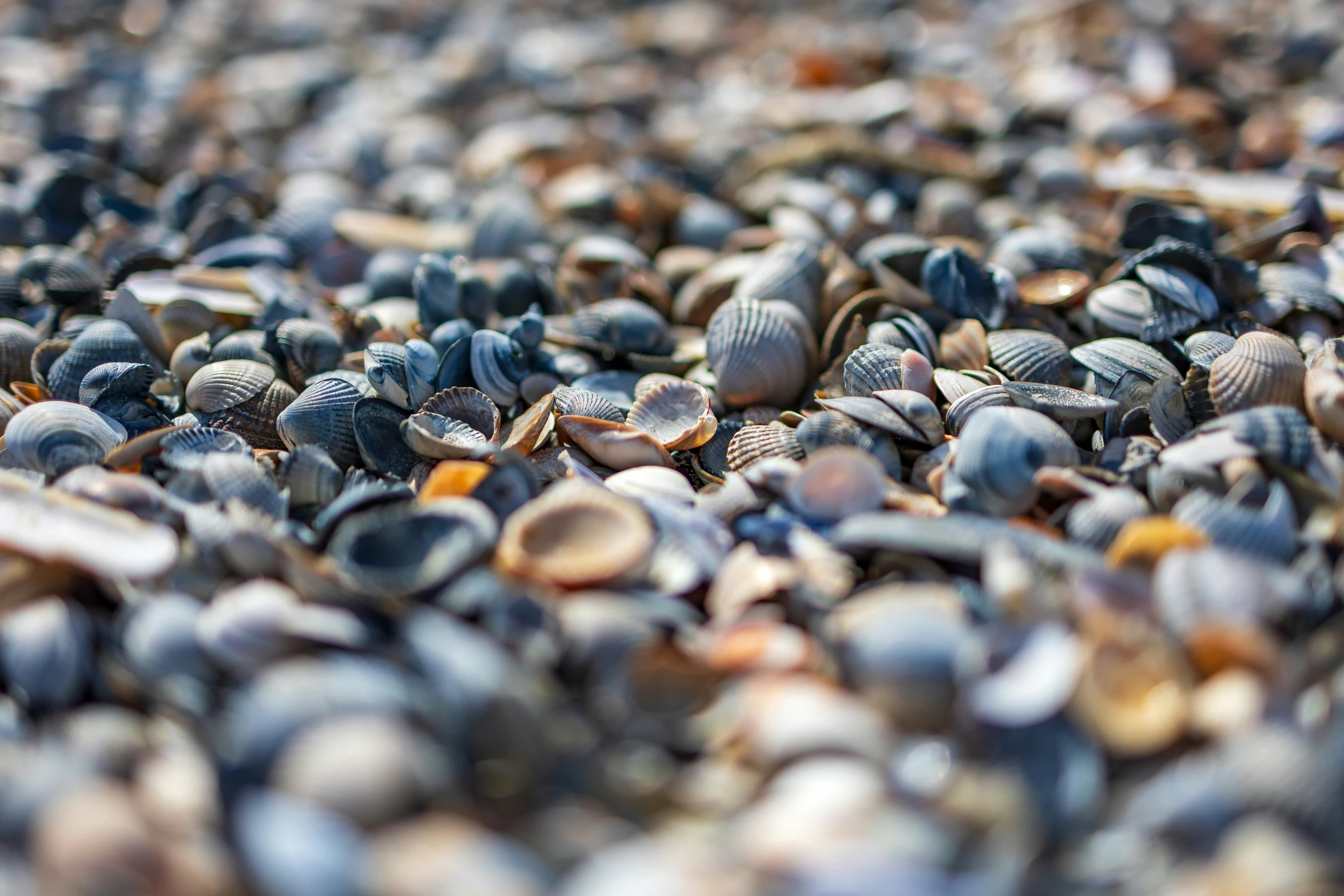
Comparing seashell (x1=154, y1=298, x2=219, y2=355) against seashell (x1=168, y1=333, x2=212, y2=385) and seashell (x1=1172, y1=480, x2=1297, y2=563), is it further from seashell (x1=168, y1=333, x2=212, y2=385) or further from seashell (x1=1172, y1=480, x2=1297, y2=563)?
seashell (x1=1172, y1=480, x2=1297, y2=563)

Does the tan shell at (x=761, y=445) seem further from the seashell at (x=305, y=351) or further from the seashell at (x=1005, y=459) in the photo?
the seashell at (x=305, y=351)

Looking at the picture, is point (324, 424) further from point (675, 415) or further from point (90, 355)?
point (675, 415)

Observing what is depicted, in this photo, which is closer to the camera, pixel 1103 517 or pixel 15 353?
pixel 1103 517

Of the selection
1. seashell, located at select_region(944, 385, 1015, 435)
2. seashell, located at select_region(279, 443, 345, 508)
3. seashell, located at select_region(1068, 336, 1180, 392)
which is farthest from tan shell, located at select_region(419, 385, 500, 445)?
seashell, located at select_region(1068, 336, 1180, 392)

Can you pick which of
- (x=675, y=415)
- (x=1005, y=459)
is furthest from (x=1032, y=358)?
(x=675, y=415)

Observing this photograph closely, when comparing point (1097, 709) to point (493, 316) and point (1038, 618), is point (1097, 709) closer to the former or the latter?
point (1038, 618)

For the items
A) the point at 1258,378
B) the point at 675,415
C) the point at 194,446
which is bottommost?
the point at 675,415
